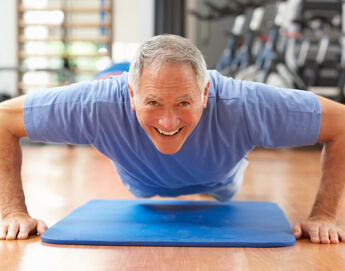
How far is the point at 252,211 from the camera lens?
5.85ft

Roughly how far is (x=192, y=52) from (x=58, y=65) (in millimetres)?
6661

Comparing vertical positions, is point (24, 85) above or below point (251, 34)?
below

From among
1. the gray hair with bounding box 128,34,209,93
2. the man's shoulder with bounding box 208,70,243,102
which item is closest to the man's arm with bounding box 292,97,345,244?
the man's shoulder with bounding box 208,70,243,102

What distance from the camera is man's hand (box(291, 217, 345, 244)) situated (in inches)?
55.7

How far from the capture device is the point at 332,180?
1.48 m

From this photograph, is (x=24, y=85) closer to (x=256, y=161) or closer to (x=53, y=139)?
(x=256, y=161)

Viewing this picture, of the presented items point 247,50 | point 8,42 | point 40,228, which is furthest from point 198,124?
point 8,42

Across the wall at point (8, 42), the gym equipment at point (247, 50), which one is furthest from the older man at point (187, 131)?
the wall at point (8, 42)

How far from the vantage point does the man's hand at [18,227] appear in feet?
4.67

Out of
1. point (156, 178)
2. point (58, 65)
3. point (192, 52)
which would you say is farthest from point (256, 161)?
point (58, 65)

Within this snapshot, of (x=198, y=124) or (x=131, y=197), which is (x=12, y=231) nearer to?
(x=198, y=124)

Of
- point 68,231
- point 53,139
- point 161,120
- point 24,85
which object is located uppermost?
point 161,120

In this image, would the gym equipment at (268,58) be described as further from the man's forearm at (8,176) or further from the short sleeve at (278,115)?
the man's forearm at (8,176)

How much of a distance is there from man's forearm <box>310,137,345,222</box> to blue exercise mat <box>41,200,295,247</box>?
0.43 feet
